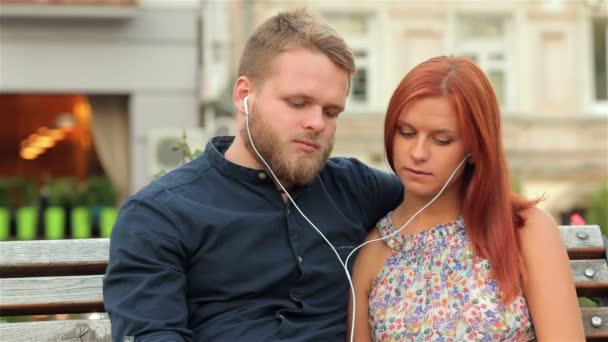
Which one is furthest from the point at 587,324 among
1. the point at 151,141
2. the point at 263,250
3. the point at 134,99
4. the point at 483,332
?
the point at 134,99

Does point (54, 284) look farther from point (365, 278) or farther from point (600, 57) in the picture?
point (600, 57)

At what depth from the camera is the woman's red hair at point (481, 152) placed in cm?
288

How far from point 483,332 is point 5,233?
10.3 meters

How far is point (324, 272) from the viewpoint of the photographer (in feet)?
9.39

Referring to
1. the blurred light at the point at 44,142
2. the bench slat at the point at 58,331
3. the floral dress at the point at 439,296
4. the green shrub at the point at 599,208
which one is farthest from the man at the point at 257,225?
the blurred light at the point at 44,142

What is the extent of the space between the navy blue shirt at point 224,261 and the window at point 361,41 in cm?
1355

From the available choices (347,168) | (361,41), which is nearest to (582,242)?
(347,168)

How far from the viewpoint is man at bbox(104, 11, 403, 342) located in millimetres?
2639

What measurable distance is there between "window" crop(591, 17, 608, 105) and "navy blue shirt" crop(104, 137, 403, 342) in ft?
47.7

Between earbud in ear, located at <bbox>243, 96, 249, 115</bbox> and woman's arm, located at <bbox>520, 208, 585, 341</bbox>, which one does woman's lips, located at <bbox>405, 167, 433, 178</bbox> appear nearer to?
woman's arm, located at <bbox>520, 208, 585, 341</bbox>

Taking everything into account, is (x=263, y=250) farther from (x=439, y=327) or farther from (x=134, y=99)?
(x=134, y=99)

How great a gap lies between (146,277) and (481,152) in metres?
1.00

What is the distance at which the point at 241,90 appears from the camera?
9.62 ft

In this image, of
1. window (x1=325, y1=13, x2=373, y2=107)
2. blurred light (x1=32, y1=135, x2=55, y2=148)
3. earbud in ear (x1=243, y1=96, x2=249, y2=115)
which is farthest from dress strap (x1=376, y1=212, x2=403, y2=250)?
window (x1=325, y1=13, x2=373, y2=107)
